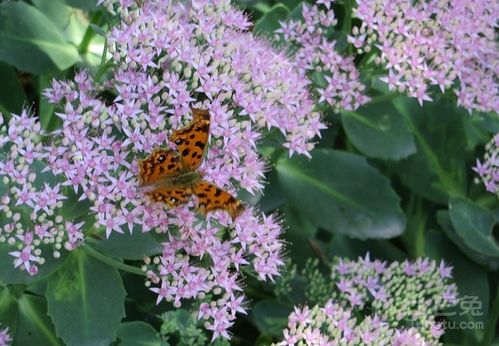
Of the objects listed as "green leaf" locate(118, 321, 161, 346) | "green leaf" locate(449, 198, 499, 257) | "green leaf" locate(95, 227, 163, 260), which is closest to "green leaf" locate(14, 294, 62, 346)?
"green leaf" locate(118, 321, 161, 346)

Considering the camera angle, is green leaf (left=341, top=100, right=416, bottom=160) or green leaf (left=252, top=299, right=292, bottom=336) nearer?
green leaf (left=252, top=299, right=292, bottom=336)

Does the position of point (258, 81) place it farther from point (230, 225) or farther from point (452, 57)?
point (452, 57)

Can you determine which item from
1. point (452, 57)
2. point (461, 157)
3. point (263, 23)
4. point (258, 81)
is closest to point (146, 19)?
point (258, 81)

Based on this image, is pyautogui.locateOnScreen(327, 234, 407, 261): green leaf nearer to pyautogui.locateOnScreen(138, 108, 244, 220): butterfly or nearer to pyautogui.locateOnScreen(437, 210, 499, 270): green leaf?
pyautogui.locateOnScreen(437, 210, 499, 270): green leaf

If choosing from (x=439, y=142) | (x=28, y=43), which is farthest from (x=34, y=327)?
(x=439, y=142)

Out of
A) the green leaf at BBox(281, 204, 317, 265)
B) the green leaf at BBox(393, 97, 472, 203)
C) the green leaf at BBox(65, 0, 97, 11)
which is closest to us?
the green leaf at BBox(65, 0, 97, 11)

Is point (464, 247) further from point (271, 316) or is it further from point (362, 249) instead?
point (271, 316)

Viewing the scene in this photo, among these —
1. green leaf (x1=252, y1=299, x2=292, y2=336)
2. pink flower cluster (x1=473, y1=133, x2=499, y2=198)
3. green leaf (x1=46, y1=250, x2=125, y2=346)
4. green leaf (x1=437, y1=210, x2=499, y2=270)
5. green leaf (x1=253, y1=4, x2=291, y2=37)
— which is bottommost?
green leaf (x1=252, y1=299, x2=292, y2=336)
